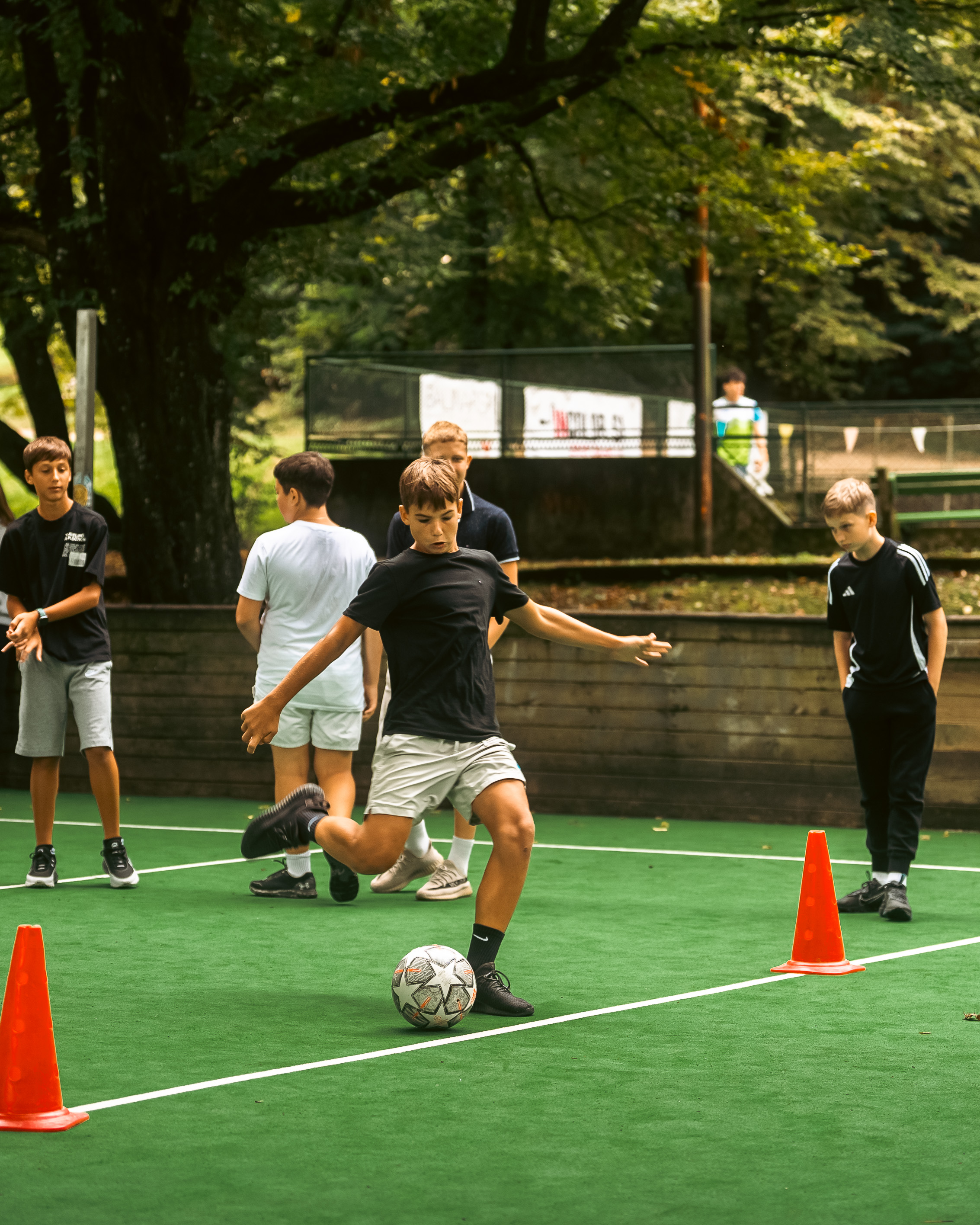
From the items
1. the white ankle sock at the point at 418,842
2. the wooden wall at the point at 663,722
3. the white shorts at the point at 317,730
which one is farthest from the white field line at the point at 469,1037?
the wooden wall at the point at 663,722

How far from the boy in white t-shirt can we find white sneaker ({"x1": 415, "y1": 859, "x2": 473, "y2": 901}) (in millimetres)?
379

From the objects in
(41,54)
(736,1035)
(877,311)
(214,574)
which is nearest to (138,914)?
(736,1035)

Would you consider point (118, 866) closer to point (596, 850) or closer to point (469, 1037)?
point (596, 850)

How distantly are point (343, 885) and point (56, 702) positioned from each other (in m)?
1.74

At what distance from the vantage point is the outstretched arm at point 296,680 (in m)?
5.93

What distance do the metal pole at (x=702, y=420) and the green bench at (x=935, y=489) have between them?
2.15 meters

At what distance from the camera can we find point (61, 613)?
8453 mm

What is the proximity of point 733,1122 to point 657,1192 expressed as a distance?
27.1 inches

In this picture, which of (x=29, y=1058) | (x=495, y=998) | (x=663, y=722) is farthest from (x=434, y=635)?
(x=663, y=722)

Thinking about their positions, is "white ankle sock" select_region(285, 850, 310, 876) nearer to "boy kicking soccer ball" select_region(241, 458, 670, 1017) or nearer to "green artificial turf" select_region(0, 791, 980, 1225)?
"green artificial turf" select_region(0, 791, 980, 1225)

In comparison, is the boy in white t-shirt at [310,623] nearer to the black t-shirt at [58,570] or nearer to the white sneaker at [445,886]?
the white sneaker at [445,886]

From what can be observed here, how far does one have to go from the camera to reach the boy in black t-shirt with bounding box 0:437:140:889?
853 centimetres

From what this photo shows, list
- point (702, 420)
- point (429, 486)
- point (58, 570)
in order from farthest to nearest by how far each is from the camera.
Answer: point (702, 420), point (58, 570), point (429, 486)

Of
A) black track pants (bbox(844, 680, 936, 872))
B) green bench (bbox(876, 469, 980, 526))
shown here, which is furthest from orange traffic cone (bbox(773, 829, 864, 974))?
green bench (bbox(876, 469, 980, 526))
